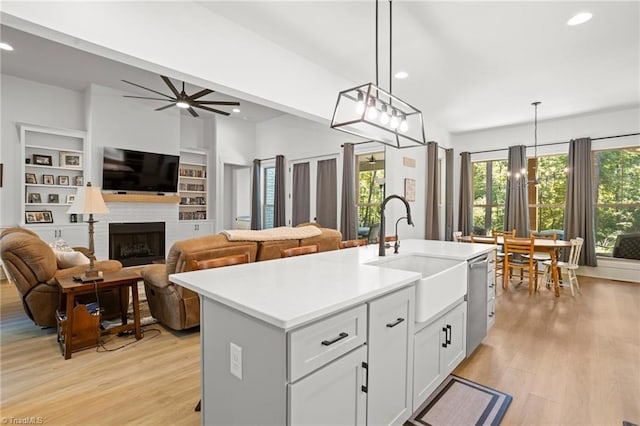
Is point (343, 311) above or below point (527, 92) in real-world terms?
below

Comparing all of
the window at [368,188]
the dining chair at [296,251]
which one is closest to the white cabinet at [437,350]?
the dining chair at [296,251]

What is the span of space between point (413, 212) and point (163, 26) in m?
5.10

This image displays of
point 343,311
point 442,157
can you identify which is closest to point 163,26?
point 343,311

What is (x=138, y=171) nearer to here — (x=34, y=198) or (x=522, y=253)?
(x=34, y=198)

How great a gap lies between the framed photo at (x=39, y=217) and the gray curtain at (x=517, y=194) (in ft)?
28.5

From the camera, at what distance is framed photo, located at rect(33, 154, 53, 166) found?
5.46 meters

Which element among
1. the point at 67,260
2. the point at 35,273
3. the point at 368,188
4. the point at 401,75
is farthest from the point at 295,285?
the point at 368,188

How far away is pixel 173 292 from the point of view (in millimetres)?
2961

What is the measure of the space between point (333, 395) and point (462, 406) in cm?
126

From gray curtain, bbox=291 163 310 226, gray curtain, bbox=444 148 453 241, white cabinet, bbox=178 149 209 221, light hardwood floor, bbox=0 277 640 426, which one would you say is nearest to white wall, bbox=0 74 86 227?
white cabinet, bbox=178 149 209 221

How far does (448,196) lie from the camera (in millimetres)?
7156

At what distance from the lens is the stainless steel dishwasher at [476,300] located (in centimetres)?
252

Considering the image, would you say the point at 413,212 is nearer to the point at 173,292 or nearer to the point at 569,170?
the point at 569,170

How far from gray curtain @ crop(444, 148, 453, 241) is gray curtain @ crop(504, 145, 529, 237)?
1.10 m
